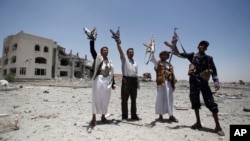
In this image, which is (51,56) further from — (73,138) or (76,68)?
(73,138)

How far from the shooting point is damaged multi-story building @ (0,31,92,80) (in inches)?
1483

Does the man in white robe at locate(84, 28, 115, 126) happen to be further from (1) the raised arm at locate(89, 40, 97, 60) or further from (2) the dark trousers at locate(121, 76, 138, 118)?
(2) the dark trousers at locate(121, 76, 138, 118)

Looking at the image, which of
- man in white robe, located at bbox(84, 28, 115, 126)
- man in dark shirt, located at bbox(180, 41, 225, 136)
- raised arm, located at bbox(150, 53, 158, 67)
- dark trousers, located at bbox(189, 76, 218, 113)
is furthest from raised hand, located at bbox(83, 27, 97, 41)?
dark trousers, located at bbox(189, 76, 218, 113)

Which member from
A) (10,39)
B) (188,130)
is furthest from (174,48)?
(10,39)

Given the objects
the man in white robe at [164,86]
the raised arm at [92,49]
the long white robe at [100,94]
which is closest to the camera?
the long white robe at [100,94]

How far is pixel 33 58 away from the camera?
39.5 m

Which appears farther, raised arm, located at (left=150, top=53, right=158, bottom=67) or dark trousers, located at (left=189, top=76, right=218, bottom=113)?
raised arm, located at (left=150, top=53, right=158, bottom=67)

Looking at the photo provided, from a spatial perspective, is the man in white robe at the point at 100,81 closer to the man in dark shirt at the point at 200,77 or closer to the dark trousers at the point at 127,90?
the dark trousers at the point at 127,90

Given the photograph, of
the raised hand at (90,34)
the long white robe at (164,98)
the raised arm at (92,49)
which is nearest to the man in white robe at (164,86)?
the long white robe at (164,98)

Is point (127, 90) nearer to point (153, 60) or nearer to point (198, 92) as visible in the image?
point (153, 60)

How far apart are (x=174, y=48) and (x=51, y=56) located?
42165mm

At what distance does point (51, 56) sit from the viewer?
42.7 meters

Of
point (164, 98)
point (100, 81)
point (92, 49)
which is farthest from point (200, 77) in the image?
point (92, 49)

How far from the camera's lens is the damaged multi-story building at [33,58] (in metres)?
37.7
